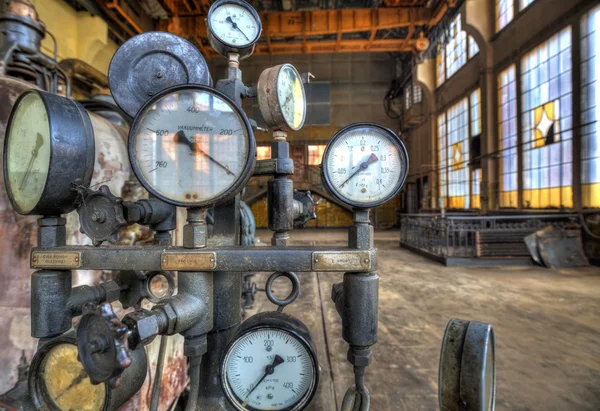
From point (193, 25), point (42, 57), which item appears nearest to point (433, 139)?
point (193, 25)

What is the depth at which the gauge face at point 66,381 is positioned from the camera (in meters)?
0.99

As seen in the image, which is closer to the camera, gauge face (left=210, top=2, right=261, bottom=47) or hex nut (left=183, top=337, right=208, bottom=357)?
hex nut (left=183, top=337, right=208, bottom=357)

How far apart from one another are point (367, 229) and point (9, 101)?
2025 millimetres

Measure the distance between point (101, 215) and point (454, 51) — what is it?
37.6 ft

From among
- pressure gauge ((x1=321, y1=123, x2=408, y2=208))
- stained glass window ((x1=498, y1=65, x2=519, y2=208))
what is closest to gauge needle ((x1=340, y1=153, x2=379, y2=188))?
pressure gauge ((x1=321, y1=123, x2=408, y2=208))

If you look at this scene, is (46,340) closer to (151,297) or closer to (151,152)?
(151,297)

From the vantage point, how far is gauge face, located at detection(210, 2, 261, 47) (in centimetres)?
122

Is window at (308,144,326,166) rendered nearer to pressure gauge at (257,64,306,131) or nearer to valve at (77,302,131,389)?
pressure gauge at (257,64,306,131)

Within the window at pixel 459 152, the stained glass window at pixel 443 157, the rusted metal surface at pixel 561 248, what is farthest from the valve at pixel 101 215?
the stained glass window at pixel 443 157

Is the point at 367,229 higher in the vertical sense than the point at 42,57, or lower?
lower

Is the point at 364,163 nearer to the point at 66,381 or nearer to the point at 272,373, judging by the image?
the point at 272,373

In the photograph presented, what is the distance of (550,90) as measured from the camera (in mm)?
5777

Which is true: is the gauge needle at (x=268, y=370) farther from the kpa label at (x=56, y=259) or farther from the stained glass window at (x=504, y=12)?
the stained glass window at (x=504, y=12)

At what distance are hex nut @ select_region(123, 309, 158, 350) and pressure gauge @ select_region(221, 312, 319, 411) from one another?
34 centimetres
